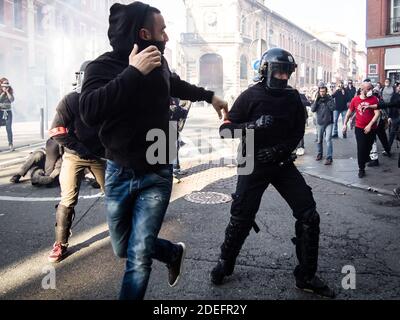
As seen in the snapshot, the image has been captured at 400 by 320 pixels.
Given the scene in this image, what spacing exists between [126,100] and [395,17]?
73.4ft

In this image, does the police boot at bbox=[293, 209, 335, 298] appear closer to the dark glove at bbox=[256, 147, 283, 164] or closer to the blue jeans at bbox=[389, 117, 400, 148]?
the dark glove at bbox=[256, 147, 283, 164]

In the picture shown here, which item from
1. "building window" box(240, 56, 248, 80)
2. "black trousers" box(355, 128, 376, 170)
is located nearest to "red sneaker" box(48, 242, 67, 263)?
"black trousers" box(355, 128, 376, 170)

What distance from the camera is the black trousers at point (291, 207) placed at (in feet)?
10.7

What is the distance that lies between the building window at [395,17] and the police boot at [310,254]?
2100 cm

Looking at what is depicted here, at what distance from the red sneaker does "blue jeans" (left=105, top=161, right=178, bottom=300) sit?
5.19 ft

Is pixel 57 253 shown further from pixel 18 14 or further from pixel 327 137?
pixel 18 14

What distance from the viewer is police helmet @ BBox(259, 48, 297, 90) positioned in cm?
336

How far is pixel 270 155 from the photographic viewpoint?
3.29 meters

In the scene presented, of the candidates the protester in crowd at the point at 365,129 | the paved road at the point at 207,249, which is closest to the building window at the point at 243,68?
the protester in crowd at the point at 365,129

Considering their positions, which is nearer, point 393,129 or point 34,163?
point 34,163

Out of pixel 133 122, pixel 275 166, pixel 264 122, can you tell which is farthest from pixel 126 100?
pixel 275 166

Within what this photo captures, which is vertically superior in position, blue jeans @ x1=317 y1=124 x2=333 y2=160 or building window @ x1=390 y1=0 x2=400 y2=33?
building window @ x1=390 y1=0 x2=400 y2=33

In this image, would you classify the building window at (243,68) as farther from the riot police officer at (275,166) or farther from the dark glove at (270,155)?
the dark glove at (270,155)
